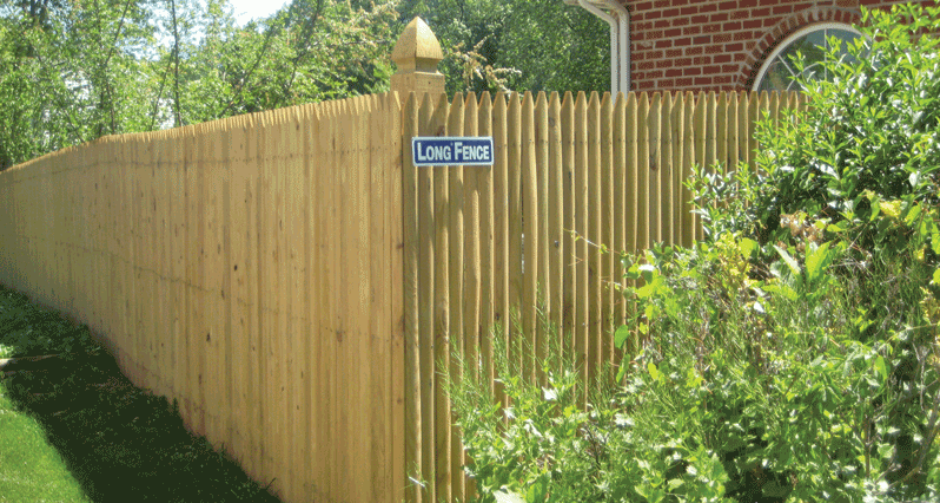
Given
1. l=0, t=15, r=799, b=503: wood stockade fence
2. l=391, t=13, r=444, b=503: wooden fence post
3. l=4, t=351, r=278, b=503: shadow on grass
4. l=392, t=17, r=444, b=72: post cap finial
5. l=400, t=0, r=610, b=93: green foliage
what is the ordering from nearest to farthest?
l=391, t=13, r=444, b=503: wooden fence post
l=0, t=15, r=799, b=503: wood stockade fence
l=392, t=17, r=444, b=72: post cap finial
l=4, t=351, r=278, b=503: shadow on grass
l=400, t=0, r=610, b=93: green foliage

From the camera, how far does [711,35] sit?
28.5ft

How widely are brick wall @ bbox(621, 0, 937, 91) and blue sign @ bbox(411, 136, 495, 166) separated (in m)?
5.44

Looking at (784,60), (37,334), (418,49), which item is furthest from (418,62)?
(37,334)

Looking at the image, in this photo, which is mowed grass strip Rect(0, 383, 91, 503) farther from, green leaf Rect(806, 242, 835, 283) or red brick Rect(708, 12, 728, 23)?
red brick Rect(708, 12, 728, 23)

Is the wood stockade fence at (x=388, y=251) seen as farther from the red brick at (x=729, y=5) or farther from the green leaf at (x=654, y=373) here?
the red brick at (x=729, y=5)

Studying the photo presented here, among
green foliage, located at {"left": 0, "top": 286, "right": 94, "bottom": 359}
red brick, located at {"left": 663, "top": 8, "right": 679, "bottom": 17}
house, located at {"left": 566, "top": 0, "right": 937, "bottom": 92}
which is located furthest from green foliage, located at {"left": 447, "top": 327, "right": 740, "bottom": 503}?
green foliage, located at {"left": 0, "top": 286, "right": 94, "bottom": 359}

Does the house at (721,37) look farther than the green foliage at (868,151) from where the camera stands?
Yes

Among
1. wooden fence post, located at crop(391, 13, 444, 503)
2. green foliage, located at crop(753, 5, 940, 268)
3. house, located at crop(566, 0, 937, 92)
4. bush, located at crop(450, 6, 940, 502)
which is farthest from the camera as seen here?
house, located at crop(566, 0, 937, 92)

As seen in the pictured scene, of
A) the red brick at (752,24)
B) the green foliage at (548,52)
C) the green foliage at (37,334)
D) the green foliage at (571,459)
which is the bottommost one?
the green foliage at (37,334)

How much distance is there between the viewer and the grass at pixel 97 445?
17.4 feet

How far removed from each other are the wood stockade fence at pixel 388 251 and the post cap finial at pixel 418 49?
13.8 inches

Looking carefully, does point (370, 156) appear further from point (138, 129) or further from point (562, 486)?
point (138, 129)

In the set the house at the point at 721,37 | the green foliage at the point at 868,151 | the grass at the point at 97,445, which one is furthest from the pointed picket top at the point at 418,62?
the house at the point at 721,37

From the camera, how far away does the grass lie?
5289mm
